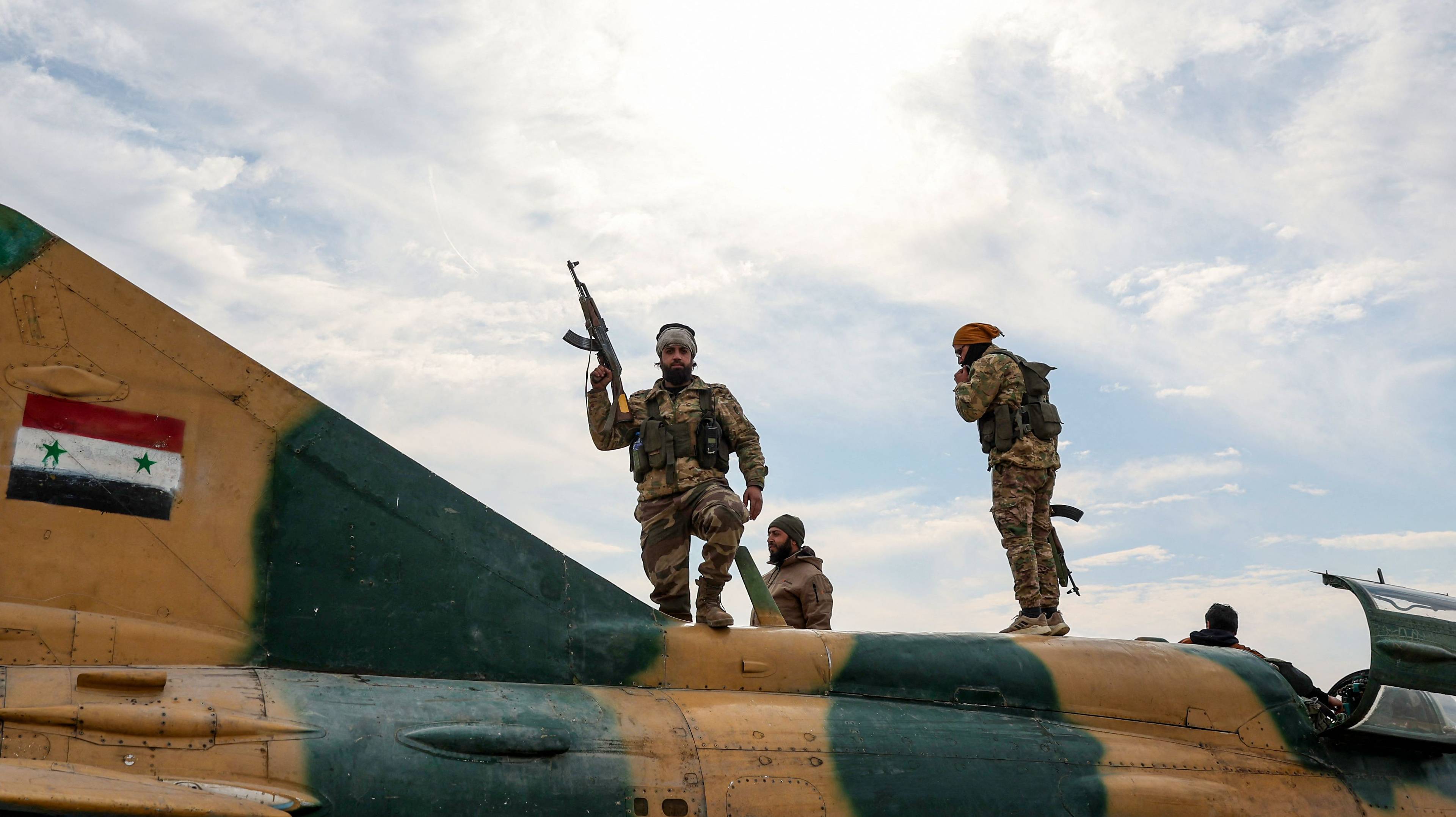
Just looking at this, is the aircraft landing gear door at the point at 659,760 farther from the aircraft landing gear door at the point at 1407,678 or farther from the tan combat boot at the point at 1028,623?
the aircraft landing gear door at the point at 1407,678

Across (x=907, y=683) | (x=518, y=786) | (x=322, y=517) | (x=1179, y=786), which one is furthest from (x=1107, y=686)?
(x=322, y=517)

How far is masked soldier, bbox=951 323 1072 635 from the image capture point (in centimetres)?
778

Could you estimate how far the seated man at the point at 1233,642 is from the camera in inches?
280

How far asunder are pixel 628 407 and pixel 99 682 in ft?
12.8

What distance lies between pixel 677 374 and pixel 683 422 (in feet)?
1.34

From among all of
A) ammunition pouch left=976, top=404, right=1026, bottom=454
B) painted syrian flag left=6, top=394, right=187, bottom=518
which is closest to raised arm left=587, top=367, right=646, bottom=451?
ammunition pouch left=976, top=404, right=1026, bottom=454

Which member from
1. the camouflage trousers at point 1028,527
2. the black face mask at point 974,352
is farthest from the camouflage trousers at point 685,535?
the black face mask at point 974,352

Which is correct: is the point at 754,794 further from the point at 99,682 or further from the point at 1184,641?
the point at 1184,641

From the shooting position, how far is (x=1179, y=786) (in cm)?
598

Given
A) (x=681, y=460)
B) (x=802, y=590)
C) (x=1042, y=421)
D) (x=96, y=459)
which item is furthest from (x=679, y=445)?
(x=96, y=459)

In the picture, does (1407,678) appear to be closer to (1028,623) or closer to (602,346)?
(1028,623)

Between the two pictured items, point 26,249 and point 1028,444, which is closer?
point 26,249

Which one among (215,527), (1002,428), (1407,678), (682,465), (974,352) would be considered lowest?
(1407,678)

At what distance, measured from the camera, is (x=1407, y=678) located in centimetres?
659
